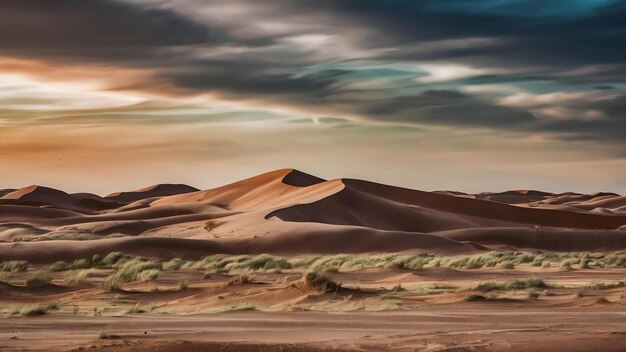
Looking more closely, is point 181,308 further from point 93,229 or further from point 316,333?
point 93,229

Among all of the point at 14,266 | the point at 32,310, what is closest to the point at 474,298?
the point at 32,310

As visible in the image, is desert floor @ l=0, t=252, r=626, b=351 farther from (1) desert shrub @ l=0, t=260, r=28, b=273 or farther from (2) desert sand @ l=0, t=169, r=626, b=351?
(1) desert shrub @ l=0, t=260, r=28, b=273

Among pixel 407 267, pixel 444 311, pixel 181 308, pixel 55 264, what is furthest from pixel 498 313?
pixel 55 264

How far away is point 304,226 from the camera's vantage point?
63.2 m

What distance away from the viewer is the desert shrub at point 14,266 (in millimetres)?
43731

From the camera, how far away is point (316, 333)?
57.6 ft

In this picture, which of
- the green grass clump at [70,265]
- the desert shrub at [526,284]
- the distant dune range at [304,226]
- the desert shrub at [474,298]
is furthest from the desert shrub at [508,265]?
the green grass clump at [70,265]

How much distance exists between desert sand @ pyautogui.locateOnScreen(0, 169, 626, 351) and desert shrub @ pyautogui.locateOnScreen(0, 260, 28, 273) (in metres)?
0.10

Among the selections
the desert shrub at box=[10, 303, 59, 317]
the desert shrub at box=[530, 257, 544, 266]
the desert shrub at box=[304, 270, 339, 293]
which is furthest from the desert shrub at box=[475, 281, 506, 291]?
the desert shrub at box=[530, 257, 544, 266]

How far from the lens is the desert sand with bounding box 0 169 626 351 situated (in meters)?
16.4

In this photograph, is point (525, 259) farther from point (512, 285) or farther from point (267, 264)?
point (512, 285)

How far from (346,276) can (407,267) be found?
444 centimetres

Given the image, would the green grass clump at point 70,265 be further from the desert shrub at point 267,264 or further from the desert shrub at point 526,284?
the desert shrub at point 526,284

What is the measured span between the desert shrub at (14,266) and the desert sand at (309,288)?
0.10 meters
